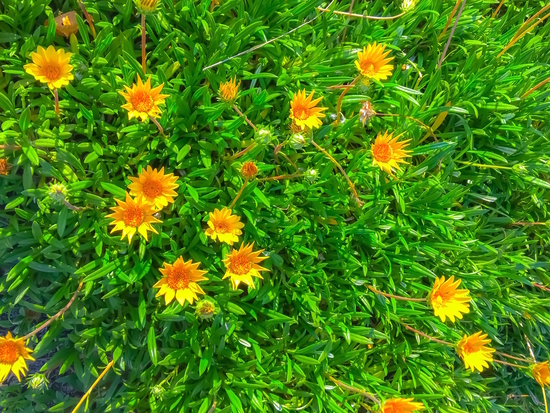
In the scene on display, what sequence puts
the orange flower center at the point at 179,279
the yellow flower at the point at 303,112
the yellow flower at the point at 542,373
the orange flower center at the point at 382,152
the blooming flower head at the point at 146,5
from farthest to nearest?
1. the yellow flower at the point at 542,373
2. the orange flower center at the point at 382,152
3. the yellow flower at the point at 303,112
4. the orange flower center at the point at 179,279
5. the blooming flower head at the point at 146,5

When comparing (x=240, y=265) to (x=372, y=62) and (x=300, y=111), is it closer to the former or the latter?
(x=300, y=111)

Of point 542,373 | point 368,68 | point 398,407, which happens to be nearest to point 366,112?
point 368,68

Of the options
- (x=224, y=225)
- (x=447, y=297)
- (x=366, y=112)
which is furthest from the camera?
(x=366, y=112)

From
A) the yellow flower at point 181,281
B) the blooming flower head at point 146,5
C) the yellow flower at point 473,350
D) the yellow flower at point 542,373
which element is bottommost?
the yellow flower at point 542,373

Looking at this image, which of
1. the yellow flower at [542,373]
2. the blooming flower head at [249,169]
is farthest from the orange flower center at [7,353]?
the yellow flower at [542,373]

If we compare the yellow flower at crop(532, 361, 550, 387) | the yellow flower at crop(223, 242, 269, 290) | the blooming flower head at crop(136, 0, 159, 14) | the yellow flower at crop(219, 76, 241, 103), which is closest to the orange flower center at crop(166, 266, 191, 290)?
the yellow flower at crop(223, 242, 269, 290)

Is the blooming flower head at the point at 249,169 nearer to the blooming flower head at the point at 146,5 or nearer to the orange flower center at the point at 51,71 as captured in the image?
the blooming flower head at the point at 146,5

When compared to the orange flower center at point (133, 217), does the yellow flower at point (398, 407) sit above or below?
below
